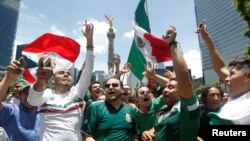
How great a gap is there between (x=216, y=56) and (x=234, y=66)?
44.9 inches

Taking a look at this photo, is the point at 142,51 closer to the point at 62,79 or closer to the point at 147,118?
the point at 147,118

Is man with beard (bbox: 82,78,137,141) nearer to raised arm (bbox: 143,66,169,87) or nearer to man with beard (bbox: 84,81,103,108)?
raised arm (bbox: 143,66,169,87)

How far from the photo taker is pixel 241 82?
237 centimetres

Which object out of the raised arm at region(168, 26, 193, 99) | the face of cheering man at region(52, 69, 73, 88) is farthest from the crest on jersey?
the raised arm at region(168, 26, 193, 99)

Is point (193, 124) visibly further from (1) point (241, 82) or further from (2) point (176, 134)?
(1) point (241, 82)

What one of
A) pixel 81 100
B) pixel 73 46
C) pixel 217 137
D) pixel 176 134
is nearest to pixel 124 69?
pixel 73 46

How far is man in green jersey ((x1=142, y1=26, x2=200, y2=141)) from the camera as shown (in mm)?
2691

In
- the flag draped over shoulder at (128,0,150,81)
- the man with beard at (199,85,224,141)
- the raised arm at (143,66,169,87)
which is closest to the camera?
the man with beard at (199,85,224,141)

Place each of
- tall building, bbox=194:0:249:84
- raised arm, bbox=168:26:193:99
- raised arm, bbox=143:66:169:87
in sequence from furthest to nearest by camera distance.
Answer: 1. tall building, bbox=194:0:249:84
2. raised arm, bbox=143:66:169:87
3. raised arm, bbox=168:26:193:99

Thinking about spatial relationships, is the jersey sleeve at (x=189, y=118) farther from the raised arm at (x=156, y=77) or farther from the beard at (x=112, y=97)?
the raised arm at (x=156, y=77)

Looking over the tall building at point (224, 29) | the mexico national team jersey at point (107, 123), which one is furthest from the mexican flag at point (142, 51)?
the tall building at point (224, 29)

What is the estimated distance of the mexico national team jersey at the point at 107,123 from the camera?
355 cm

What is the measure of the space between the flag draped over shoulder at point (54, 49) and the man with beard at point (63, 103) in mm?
1611

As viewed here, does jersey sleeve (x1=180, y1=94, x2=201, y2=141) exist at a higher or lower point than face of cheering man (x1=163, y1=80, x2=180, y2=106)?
lower
